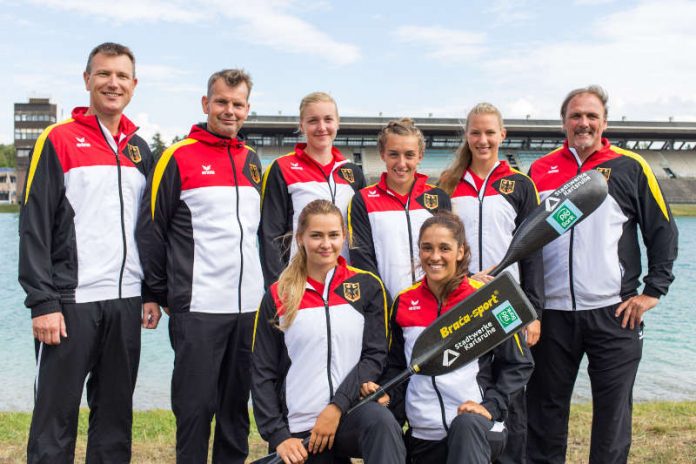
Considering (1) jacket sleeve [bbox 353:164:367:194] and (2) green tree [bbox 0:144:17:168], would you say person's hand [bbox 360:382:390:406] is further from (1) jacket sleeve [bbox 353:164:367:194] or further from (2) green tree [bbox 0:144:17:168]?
(2) green tree [bbox 0:144:17:168]

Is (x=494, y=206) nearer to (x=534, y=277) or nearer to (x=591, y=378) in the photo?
(x=534, y=277)

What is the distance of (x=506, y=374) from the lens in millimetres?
3068

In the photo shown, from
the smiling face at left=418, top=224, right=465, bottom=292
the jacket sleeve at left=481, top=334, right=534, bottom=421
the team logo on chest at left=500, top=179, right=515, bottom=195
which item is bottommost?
the jacket sleeve at left=481, top=334, right=534, bottom=421

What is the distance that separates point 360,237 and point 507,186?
2.82 ft

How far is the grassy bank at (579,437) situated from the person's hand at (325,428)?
1471 millimetres

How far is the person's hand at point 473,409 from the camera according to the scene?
9.46 feet

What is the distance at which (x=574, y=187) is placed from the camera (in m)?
3.29

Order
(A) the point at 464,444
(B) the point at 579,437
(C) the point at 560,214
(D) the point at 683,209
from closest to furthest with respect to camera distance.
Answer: (A) the point at 464,444 < (C) the point at 560,214 < (B) the point at 579,437 < (D) the point at 683,209

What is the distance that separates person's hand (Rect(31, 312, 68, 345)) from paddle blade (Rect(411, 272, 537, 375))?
1.67 meters

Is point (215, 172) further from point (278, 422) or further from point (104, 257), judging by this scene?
point (278, 422)

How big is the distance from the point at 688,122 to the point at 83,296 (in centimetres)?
5247

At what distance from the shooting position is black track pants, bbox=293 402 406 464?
2.67 m

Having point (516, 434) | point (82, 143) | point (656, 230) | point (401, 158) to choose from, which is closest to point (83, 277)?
point (82, 143)

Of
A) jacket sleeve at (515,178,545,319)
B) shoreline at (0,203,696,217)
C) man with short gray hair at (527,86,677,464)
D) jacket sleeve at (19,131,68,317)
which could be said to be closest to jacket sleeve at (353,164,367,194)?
jacket sleeve at (515,178,545,319)
